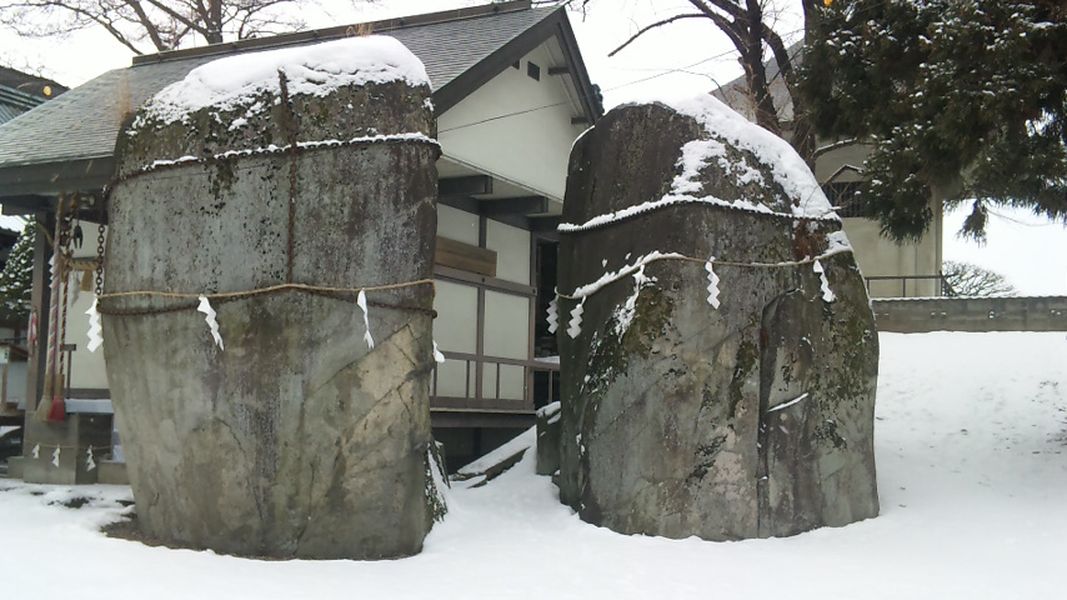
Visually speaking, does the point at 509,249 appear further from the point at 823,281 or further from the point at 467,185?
the point at 823,281

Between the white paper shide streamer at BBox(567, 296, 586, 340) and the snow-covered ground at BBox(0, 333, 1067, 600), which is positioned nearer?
the snow-covered ground at BBox(0, 333, 1067, 600)

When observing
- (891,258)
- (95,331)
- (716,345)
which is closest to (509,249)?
(716,345)

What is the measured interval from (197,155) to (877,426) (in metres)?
8.51

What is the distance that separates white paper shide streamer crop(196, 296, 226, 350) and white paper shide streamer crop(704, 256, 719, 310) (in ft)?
12.4

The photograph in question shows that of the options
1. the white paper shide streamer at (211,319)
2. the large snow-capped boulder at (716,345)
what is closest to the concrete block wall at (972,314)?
the large snow-capped boulder at (716,345)

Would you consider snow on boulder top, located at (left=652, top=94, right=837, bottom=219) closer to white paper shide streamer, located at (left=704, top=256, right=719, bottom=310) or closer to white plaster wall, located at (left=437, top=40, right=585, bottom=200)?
white paper shide streamer, located at (left=704, top=256, right=719, bottom=310)

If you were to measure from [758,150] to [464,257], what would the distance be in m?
5.11

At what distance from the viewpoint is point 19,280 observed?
A: 14.5m

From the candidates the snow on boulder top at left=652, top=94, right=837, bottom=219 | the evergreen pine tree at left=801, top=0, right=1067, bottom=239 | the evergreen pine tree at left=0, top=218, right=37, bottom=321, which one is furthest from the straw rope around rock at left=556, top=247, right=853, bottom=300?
the evergreen pine tree at left=0, top=218, right=37, bottom=321

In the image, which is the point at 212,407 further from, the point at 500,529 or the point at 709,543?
the point at 709,543

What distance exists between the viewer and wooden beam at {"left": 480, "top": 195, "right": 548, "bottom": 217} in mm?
12891

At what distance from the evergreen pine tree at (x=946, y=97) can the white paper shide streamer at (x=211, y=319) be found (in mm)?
6510

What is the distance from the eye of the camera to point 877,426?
1159 centimetres

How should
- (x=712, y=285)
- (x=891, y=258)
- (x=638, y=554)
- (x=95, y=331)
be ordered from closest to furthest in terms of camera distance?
(x=638, y=554) < (x=95, y=331) < (x=712, y=285) < (x=891, y=258)
